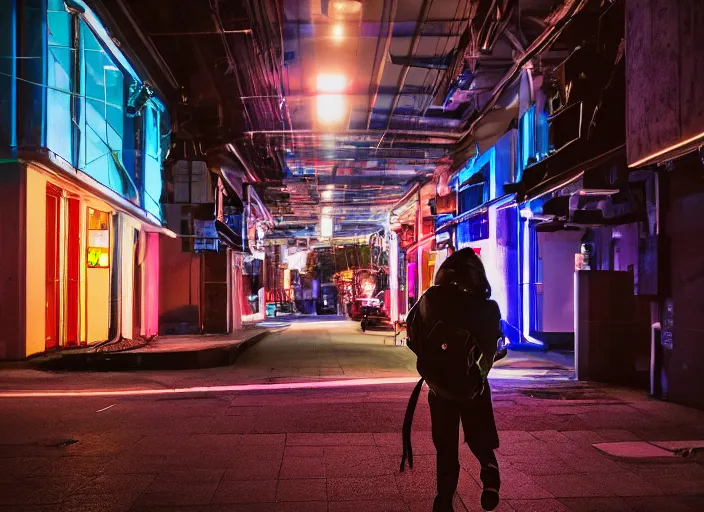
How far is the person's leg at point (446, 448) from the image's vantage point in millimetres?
3939

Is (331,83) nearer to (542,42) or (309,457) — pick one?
(542,42)

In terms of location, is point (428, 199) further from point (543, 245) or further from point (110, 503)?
point (110, 503)

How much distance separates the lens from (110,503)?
4.27 m

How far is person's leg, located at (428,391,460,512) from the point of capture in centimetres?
394

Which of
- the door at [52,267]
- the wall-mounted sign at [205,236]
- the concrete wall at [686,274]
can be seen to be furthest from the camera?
the wall-mounted sign at [205,236]

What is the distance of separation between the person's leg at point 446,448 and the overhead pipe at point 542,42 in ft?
32.5

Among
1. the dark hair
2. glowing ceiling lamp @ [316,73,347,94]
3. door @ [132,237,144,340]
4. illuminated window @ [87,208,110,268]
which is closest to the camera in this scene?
the dark hair

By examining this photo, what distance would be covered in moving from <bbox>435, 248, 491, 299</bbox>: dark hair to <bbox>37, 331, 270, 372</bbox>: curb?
9.36m

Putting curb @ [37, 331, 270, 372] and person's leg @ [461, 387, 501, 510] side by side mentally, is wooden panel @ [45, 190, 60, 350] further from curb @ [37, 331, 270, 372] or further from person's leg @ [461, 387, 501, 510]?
person's leg @ [461, 387, 501, 510]

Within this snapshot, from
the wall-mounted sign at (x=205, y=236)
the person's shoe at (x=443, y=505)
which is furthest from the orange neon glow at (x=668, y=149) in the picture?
the wall-mounted sign at (x=205, y=236)

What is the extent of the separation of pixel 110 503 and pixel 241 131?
47.3 ft

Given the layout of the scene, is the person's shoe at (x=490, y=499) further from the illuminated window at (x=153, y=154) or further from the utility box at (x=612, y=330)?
the illuminated window at (x=153, y=154)

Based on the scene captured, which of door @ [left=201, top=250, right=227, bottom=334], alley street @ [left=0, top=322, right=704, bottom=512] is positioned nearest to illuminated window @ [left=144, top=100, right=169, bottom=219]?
door @ [left=201, top=250, right=227, bottom=334]

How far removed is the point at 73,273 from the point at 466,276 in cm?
1285
